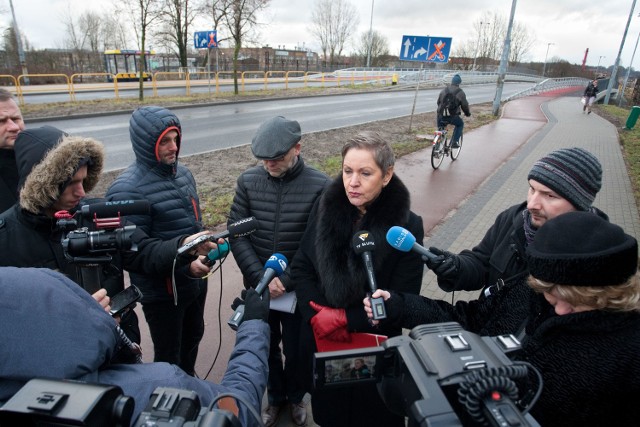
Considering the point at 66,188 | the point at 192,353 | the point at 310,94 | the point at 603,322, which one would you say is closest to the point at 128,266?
the point at 66,188

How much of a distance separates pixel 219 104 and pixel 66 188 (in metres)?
17.8

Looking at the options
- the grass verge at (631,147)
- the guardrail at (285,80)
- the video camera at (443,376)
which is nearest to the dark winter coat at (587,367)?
the video camera at (443,376)

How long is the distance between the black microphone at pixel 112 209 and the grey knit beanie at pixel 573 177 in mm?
1877

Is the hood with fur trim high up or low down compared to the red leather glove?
up

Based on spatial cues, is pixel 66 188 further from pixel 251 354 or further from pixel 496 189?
pixel 496 189

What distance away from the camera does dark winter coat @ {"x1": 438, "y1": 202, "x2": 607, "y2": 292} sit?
6.13 ft

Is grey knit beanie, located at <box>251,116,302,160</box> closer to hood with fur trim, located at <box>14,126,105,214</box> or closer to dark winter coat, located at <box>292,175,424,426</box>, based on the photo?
dark winter coat, located at <box>292,175,424,426</box>

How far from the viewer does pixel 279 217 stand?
2.45 metres

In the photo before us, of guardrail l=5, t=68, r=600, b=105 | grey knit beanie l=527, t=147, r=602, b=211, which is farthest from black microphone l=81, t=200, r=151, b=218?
guardrail l=5, t=68, r=600, b=105

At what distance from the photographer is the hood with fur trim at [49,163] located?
1.66 meters

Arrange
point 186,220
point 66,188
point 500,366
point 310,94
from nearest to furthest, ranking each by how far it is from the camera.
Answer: point 500,366 → point 66,188 → point 186,220 → point 310,94

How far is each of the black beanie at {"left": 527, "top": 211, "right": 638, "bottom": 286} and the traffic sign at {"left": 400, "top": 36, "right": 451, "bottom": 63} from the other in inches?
454

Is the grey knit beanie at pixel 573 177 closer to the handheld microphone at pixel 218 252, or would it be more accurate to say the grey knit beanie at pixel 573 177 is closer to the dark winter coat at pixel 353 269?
the dark winter coat at pixel 353 269

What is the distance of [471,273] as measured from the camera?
2.03 metres
